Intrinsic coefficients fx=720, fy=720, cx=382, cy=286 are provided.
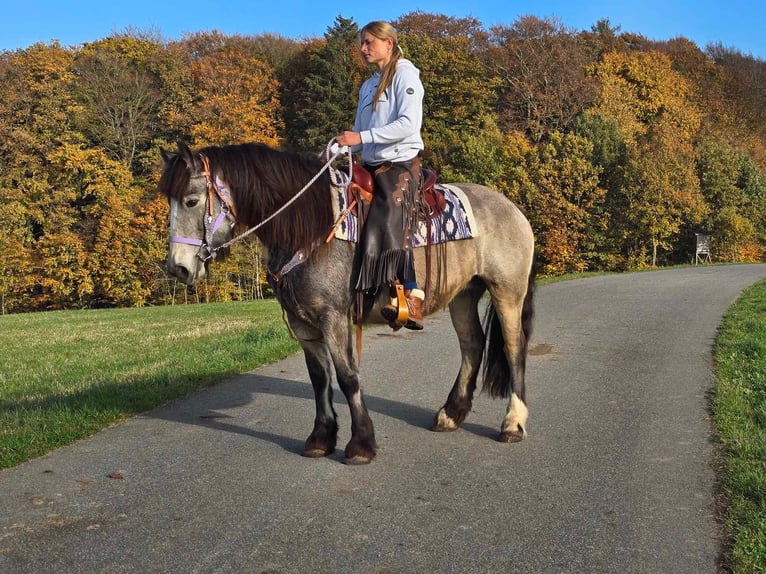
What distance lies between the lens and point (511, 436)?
5637 millimetres

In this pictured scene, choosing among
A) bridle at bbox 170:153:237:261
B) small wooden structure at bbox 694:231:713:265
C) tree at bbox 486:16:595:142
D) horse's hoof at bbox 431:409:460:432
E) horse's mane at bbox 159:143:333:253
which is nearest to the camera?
bridle at bbox 170:153:237:261

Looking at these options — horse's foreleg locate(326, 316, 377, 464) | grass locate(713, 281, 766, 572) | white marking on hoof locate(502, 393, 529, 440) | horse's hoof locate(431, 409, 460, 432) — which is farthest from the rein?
grass locate(713, 281, 766, 572)

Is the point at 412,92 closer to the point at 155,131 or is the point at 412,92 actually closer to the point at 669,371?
the point at 669,371

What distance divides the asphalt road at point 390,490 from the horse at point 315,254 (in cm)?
35

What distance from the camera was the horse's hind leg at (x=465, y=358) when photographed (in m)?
6.04

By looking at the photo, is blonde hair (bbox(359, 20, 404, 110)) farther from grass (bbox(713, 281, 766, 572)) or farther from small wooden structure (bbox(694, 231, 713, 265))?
small wooden structure (bbox(694, 231, 713, 265))

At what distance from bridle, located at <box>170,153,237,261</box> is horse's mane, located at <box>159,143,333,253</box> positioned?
5 centimetres

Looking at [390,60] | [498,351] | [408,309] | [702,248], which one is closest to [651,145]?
[702,248]

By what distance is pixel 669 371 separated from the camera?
832cm

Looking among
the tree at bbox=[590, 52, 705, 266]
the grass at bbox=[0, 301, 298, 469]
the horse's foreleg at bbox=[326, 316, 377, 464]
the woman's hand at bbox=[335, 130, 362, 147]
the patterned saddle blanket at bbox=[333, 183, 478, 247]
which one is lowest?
the grass at bbox=[0, 301, 298, 469]

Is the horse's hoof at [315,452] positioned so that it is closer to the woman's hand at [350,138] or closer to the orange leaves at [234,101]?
the woman's hand at [350,138]

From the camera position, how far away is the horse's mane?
4.92 metres

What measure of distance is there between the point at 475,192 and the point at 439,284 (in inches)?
39.6

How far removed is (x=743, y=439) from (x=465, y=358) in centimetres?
225
